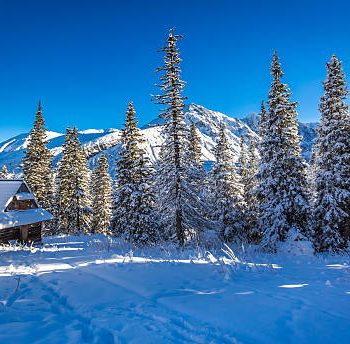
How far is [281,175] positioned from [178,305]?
20516 millimetres

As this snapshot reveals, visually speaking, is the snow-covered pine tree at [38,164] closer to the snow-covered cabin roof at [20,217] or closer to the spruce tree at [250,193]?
the snow-covered cabin roof at [20,217]

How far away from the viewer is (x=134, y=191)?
2978 centimetres

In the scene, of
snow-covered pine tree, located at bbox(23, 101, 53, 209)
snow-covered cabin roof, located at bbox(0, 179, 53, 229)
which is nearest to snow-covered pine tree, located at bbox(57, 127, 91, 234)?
snow-covered pine tree, located at bbox(23, 101, 53, 209)

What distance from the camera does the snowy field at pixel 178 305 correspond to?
4.68 meters

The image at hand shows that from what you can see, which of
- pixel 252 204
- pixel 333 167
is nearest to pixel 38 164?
pixel 252 204

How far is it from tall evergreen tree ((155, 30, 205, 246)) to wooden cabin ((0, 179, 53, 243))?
1466 cm

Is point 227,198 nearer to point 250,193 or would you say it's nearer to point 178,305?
point 250,193

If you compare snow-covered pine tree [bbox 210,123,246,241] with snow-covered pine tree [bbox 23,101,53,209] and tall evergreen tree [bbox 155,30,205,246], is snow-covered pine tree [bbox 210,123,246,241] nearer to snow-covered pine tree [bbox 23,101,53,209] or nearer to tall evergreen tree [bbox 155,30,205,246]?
tall evergreen tree [bbox 155,30,205,246]

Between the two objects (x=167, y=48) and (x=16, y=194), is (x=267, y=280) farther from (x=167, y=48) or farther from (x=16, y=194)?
(x=16, y=194)

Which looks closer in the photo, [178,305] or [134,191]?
[178,305]

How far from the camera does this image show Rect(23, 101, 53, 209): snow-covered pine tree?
139 ft

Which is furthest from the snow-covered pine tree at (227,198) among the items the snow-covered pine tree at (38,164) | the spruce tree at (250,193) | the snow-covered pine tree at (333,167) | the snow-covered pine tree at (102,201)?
the snow-covered pine tree at (38,164)

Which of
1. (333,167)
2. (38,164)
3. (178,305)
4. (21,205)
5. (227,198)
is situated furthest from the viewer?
(38,164)

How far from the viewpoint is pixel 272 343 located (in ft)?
14.3
